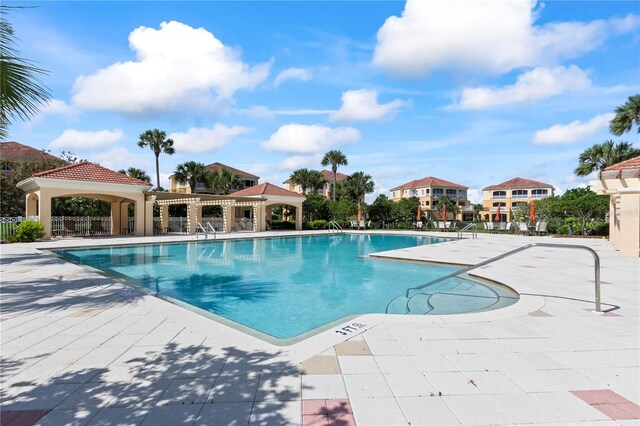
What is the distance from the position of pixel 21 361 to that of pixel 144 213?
2243 cm

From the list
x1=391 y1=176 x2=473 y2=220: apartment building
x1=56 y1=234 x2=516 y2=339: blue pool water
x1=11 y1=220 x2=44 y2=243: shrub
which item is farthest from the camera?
x1=391 y1=176 x2=473 y2=220: apartment building

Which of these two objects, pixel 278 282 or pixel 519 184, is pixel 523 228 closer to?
pixel 278 282

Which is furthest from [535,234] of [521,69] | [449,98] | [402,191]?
[402,191]

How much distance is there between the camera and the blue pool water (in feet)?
23.7

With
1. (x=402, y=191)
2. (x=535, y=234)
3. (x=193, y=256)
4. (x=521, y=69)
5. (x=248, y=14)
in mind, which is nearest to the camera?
(x=248, y=14)

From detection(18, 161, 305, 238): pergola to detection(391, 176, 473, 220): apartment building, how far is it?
40592 millimetres

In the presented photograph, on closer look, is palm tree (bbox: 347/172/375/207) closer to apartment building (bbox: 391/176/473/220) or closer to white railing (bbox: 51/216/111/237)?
apartment building (bbox: 391/176/473/220)

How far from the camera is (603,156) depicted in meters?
27.0

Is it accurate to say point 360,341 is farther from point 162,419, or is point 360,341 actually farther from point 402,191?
point 402,191

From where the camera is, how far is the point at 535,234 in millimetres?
26156

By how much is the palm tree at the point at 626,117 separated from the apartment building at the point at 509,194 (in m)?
39.6

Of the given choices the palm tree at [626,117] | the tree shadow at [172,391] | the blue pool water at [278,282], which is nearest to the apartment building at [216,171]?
the blue pool water at [278,282]

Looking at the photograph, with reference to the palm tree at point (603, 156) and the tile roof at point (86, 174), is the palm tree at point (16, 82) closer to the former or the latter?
the tile roof at point (86, 174)

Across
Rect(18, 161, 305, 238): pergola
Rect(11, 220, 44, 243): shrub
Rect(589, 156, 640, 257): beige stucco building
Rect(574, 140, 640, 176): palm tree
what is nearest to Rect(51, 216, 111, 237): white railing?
Rect(18, 161, 305, 238): pergola
